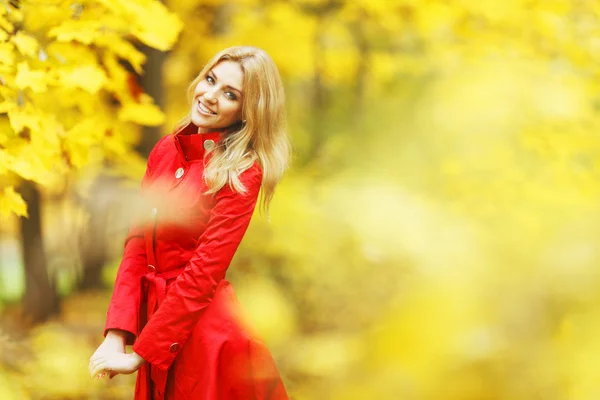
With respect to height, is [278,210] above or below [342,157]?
below

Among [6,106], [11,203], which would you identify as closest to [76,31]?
[6,106]

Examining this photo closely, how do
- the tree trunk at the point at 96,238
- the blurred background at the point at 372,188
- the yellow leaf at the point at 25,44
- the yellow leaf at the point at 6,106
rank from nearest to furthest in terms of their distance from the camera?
the blurred background at the point at 372,188
the yellow leaf at the point at 6,106
the yellow leaf at the point at 25,44
the tree trunk at the point at 96,238

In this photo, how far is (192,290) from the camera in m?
1.56

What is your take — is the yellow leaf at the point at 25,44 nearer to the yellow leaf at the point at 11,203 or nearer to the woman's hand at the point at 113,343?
the yellow leaf at the point at 11,203

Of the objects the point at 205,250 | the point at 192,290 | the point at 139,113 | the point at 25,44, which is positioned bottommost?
the point at 192,290

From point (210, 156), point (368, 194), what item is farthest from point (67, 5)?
point (368, 194)

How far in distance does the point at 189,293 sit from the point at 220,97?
556 mm

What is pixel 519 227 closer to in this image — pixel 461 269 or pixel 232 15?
pixel 461 269

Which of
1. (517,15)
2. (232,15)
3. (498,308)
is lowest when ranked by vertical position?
(498,308)

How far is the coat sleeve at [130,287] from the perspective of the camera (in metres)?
1.66

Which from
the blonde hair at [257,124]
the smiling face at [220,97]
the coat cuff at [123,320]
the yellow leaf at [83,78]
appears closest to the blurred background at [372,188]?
the yellow leaf at [83,78]

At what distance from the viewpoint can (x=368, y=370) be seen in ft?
2.73

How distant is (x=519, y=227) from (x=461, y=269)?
375 millimetres

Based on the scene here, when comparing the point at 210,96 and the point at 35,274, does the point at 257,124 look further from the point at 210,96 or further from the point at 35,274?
the point at 35,274
